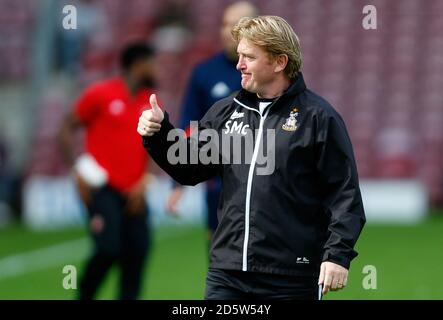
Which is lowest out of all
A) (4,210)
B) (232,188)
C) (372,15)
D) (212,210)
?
(4,210)

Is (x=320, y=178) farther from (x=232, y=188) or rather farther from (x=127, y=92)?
(x=127, y=92)

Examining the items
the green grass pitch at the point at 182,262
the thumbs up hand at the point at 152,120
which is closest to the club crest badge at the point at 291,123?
the thumbs up hand at the point at 152,120

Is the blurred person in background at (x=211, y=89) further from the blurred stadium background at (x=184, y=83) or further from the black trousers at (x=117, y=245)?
the blurred stadium background at (x=184, y=83)

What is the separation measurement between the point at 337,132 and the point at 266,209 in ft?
1.63

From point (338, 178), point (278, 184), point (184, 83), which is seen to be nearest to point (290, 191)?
point (278, 184)

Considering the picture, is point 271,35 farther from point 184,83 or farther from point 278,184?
point 184,83

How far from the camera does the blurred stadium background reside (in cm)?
1862

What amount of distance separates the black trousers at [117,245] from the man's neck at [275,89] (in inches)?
134

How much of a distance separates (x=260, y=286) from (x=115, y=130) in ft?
12.7

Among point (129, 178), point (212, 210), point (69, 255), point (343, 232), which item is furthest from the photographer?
point (69, 255)

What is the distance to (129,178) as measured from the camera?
902cm

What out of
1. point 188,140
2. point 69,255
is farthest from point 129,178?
point 69,255

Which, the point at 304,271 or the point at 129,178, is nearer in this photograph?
the point at 304,271

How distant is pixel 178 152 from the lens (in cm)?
557
